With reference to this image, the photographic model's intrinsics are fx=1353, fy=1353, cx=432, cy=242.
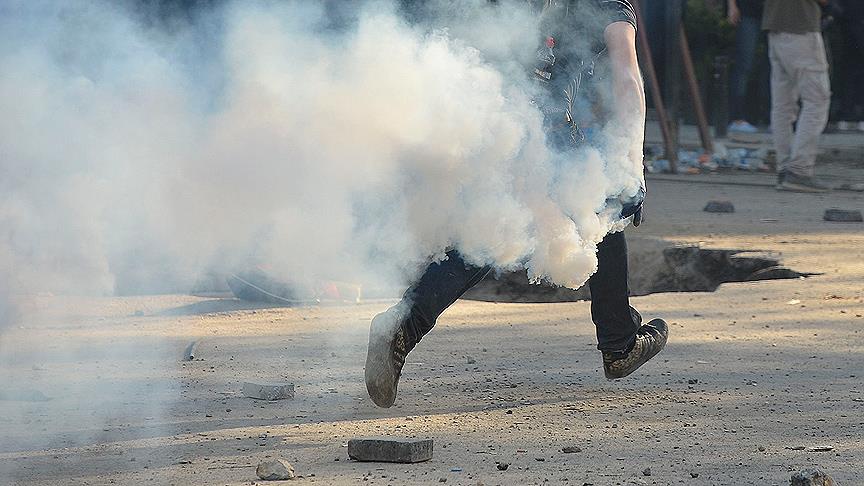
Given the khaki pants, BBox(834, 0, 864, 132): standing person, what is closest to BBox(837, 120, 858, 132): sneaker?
BBox(834, 0, 864, 132): standing person

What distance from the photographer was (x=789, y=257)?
7270 millimetres

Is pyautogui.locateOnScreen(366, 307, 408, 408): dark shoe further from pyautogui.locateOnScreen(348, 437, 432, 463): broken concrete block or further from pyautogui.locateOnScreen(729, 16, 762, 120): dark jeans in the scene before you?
pyautogui.locateOnScreen(729, 16, 762, 120): dark jeans

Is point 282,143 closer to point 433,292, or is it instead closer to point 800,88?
point 433,292

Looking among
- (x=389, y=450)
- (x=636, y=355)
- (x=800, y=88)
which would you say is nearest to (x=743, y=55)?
(x=800, y=88)

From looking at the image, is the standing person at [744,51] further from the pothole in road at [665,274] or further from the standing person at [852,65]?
the pothole in road at [665,274]

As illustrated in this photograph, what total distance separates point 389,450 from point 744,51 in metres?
12.3

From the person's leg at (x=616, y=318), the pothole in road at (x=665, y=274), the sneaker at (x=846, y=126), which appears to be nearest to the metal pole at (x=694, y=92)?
the sneaker at (x=846, y=126)

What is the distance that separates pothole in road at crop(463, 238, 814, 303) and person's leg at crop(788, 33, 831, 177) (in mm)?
2440

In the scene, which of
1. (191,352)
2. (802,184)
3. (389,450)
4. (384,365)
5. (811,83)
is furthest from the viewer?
(802,184)

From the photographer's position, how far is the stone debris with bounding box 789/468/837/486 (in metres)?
3.17

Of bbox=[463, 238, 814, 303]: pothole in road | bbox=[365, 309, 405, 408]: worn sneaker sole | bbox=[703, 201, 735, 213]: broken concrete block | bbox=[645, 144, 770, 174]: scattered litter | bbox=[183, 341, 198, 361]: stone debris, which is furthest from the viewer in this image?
bbox=[645, 144, 770, 174]: scattered litter

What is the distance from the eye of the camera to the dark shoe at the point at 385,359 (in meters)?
3.83

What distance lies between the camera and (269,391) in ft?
14.0

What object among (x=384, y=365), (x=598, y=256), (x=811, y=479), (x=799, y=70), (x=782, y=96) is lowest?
(x=811, y=479)
